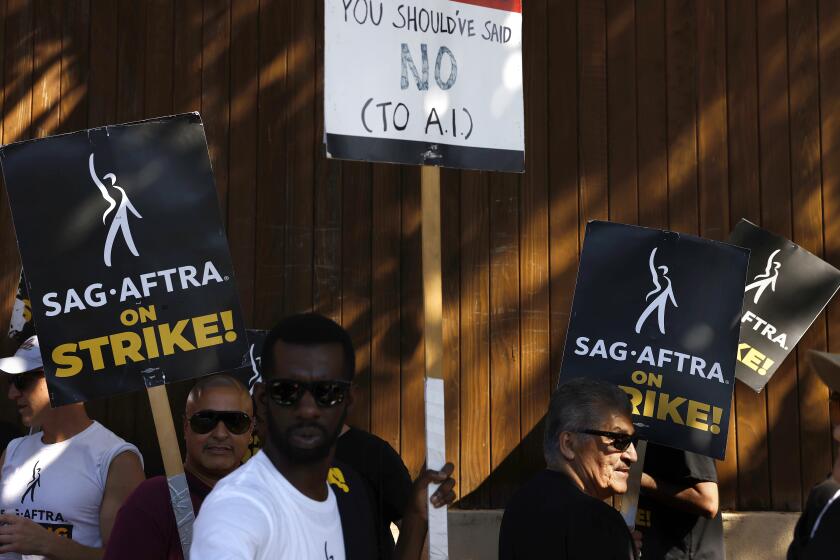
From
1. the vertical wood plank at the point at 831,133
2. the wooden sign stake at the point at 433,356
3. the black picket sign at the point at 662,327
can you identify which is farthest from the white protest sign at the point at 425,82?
the vertical wood plank at the point at 831,133

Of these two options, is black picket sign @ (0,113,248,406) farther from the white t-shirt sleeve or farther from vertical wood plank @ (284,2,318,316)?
vertical wood plank @ (284,2,318,316)

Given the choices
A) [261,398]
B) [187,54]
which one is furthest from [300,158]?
→ [261,398]

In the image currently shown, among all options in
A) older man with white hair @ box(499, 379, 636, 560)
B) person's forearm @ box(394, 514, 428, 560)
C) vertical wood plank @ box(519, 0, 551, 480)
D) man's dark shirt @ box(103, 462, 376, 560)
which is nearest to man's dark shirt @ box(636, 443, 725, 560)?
vertical wood plank @ box(519, 0, 551, 480)

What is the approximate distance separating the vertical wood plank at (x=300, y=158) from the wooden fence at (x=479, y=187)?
0.03ft

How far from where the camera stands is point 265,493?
7.84 ft

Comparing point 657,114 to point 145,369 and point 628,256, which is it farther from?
point 145,369

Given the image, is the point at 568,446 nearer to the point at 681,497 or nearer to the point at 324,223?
the point at 681,497

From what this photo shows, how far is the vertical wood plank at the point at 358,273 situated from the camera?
5707 mm

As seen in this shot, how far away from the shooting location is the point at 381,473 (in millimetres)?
4191

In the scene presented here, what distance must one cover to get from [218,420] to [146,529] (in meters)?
0.57

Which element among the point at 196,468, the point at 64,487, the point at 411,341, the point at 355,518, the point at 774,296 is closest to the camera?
the point at 355,518

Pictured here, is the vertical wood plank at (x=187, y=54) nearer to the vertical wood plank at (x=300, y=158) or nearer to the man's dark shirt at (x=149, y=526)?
the vertical wood plank at (x=300, y=158)

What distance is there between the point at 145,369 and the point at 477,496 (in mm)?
2535

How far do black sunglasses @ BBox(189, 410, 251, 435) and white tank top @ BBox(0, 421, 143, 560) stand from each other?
28.4 inches
